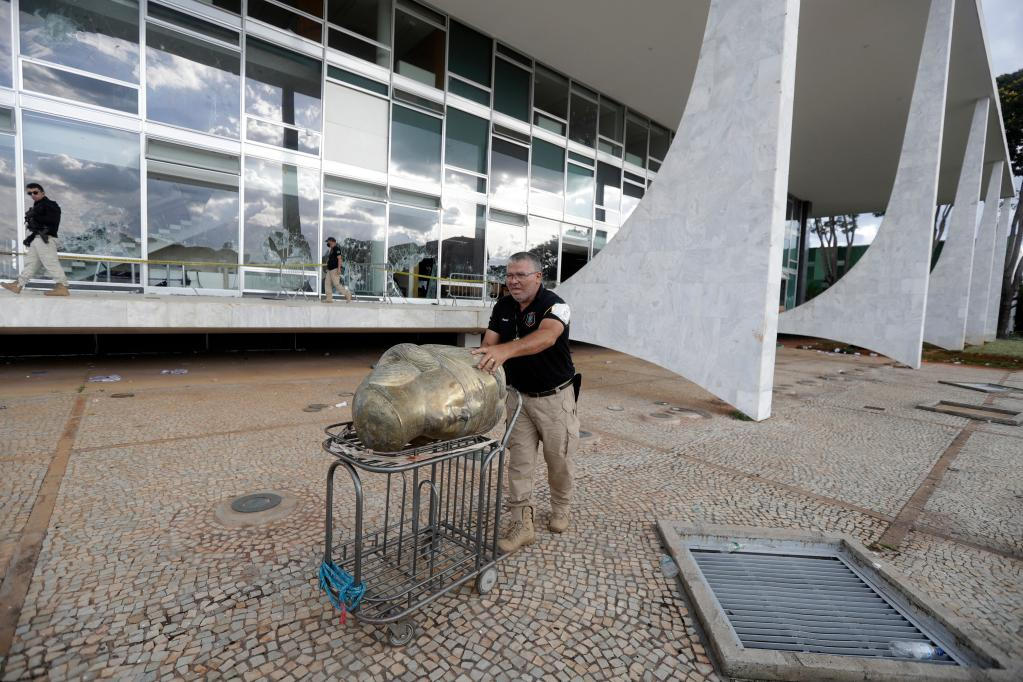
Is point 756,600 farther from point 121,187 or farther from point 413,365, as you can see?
point 121,187

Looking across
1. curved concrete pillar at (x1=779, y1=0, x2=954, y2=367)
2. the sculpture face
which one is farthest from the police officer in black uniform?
curved concrete pillar at (x1=779, y1=0, x2=954, y2=367)

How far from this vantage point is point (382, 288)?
12.1 m

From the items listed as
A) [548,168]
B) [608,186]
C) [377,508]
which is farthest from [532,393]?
[608,186]

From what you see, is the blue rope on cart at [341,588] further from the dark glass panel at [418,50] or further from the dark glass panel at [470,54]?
the dark glass panel at [470,54]

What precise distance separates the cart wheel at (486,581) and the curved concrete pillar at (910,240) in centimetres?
1479

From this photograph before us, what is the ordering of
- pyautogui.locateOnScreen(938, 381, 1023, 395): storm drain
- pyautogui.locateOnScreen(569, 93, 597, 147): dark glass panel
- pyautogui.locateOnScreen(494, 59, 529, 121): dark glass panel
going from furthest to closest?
1. pyautogui.locateOnScreen(569, 93, 597, 147): dark glass panel
2. pyautogui.locateOnScreen(494, 59, 529, 121): dark glass panel
3. pyautogui.locateOnScreen(938, 381, 1023, 395): storm drain

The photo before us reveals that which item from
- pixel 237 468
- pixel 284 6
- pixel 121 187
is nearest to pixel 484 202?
pixel 284 6

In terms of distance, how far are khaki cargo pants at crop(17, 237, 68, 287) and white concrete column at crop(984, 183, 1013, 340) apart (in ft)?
116

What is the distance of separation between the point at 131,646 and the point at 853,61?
19253mm

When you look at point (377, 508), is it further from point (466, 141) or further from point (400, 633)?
point (466, 141)

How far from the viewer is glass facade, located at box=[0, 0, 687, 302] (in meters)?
8.79

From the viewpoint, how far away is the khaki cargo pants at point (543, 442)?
286cm

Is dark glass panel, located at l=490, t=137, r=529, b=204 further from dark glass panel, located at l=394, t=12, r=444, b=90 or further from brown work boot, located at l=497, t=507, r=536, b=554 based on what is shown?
brown work boot, located at l=497, t=507, r=536, b=554

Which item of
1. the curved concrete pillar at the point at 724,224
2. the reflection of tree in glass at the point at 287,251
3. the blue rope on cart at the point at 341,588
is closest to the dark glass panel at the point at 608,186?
the curved concrete pillar at the point at 724,224
